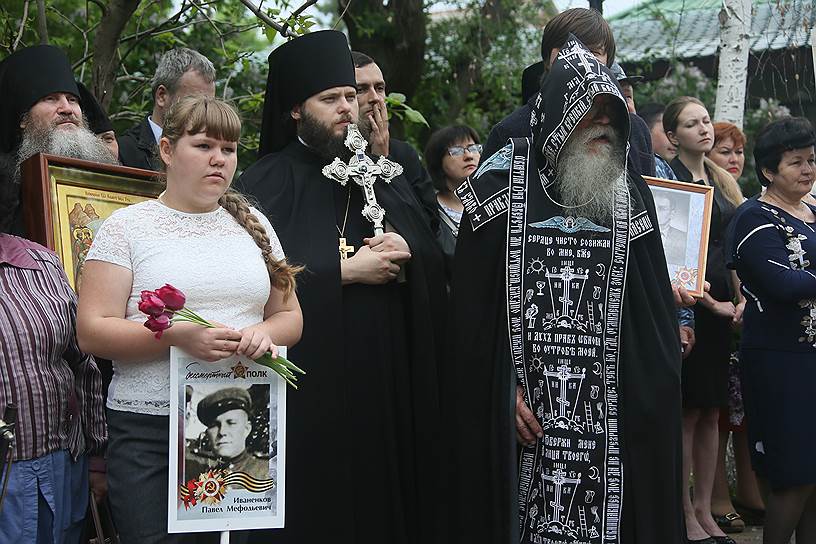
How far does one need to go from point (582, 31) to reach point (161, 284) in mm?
2815

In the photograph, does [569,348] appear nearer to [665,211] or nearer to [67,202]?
[665,211]

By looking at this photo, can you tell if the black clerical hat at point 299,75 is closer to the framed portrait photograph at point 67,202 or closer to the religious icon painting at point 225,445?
the framed portrait photograph at point 67,202

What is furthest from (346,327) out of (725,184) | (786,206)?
(725,184)

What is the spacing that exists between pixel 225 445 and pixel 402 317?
1772 millimetres

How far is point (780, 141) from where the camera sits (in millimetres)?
6137

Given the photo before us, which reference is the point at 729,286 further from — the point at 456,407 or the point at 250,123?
the point at 250,123

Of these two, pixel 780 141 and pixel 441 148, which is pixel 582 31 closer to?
pixel 780 141

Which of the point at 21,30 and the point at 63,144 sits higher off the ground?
the point at 21,30

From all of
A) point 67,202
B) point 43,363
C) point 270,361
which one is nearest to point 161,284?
point 270,361

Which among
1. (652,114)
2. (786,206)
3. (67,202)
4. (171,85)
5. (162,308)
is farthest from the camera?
(652,114)

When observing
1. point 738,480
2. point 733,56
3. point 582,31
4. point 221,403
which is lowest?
point 738,480

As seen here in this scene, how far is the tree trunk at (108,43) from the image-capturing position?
261 inches

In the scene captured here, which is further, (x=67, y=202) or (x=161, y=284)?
(x=67, y=202)

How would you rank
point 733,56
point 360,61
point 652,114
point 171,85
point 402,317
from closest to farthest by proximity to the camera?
point 402,317 → point 360,61 → point 171,85 → point 652,114 → point 733,56
